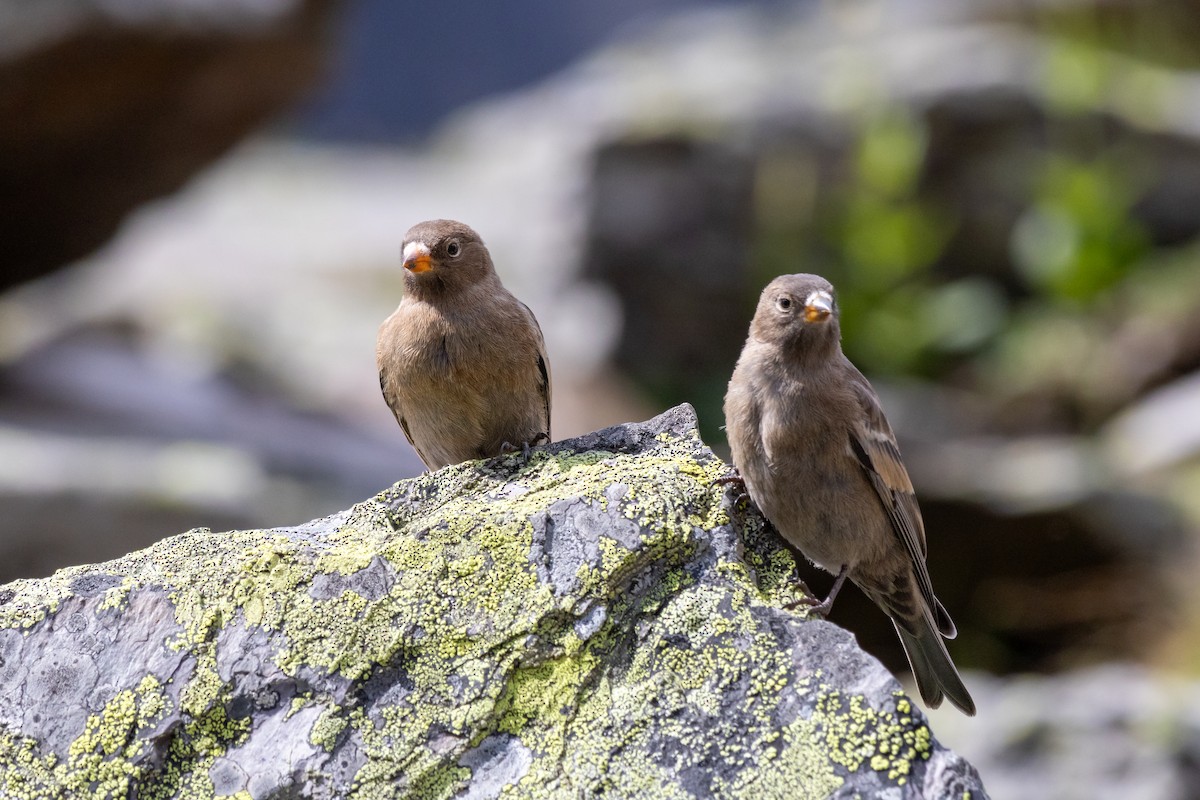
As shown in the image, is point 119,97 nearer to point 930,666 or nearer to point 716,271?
point 716,271

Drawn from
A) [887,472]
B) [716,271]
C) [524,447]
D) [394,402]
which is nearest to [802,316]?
[887,472]

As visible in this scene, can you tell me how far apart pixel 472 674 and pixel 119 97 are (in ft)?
30.0

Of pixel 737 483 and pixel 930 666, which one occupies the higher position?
pixel 737 483

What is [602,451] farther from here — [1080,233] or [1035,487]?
[1080,233]

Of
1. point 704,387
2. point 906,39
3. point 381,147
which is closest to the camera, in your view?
point 704,387

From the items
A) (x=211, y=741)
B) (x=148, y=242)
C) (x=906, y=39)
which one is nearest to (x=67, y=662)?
(x=211, y=741)

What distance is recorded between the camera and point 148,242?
65.5 ft

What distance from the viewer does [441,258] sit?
5.14 m

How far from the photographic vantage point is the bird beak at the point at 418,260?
5059mm

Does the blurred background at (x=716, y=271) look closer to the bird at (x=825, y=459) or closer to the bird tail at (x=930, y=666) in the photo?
the bird tail at (x=930, y=666)

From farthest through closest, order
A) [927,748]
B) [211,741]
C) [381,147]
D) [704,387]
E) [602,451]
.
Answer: [381,147]
[704,387]
[602,451]
[211,741]
[927,748]

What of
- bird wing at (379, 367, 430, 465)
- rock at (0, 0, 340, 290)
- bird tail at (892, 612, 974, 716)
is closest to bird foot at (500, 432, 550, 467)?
bird wing at (379, 367, 430, 465)

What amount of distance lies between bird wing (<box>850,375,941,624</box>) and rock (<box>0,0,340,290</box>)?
25.9 ft

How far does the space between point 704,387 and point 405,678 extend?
1109 cm
